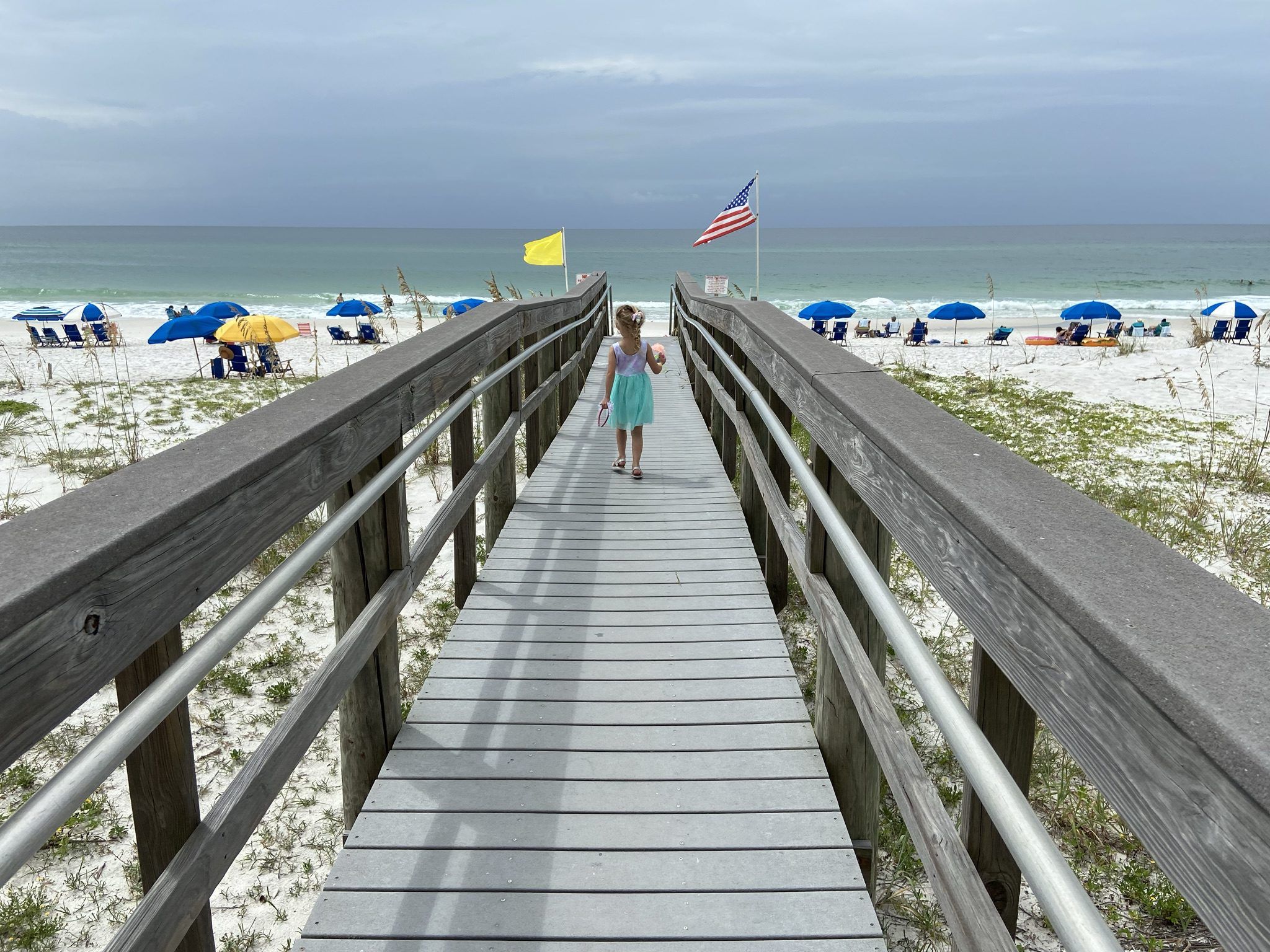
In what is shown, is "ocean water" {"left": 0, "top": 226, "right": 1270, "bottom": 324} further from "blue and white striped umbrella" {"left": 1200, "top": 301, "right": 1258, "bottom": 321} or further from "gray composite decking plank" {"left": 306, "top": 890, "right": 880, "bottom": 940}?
"gray composite decking plank" {"left": 306, "top": 890, "right": 880, "bottom": 940}

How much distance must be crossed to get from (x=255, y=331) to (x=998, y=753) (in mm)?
17864

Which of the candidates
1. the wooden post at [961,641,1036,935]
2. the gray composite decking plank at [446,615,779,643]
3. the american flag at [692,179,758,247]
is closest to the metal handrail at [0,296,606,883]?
the wooden post at [961,641,1036,935]

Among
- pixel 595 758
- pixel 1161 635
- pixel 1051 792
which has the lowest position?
pixel 1051 792

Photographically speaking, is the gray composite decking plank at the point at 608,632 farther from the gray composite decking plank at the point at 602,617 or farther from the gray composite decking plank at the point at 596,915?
the gray composite decking plank at the point at 596,915

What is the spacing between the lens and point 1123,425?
32.9 feet

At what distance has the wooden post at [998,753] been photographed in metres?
1.59

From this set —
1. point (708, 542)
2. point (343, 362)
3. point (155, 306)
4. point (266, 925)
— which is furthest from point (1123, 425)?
point (155, 306)

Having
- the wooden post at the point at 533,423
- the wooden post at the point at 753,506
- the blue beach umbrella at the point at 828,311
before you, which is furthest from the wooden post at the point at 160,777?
the blue beach umbrella at the point at 828,311

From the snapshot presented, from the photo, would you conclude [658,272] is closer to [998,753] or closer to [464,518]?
[464,518]

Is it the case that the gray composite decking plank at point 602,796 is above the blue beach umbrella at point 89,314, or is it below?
below

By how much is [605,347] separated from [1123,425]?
790 centimetres

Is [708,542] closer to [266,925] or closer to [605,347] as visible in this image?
[266,925]

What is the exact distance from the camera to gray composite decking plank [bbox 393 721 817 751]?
297 centimetres

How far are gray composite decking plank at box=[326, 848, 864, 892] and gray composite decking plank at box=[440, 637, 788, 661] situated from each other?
1.12 m
